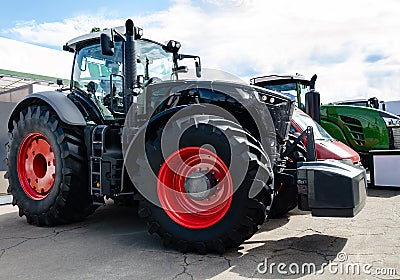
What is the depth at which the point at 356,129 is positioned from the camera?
9008 mm

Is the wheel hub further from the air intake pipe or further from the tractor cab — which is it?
the air intake pipe

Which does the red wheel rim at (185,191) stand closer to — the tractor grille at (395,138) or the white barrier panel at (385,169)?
the white barrier panel at (385,169)

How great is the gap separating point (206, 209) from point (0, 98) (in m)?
15.4

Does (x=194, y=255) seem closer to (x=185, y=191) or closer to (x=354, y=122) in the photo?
(x=185, y=191)

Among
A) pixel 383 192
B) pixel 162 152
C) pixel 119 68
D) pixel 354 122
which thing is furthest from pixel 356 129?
pixel 162 152

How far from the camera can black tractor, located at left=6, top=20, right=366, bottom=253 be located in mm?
3229

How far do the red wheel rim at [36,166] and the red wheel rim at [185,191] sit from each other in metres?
1.82

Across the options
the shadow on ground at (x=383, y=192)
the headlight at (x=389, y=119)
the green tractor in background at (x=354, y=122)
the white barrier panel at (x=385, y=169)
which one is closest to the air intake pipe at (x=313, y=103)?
the white barrier panel at (x=385, y=169)

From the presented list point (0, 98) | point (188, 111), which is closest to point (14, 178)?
point (188, 111)

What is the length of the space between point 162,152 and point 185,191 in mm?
424

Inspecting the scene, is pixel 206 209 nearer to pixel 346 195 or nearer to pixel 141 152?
pixel 141 152

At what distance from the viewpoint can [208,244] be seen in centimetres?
329

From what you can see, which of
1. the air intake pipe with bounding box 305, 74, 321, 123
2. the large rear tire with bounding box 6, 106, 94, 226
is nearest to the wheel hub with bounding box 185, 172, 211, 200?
the large rear tire with bounding box 6, 106, 94, 226

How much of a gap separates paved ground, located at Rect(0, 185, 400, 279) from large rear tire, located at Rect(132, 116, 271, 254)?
8.1 inches
